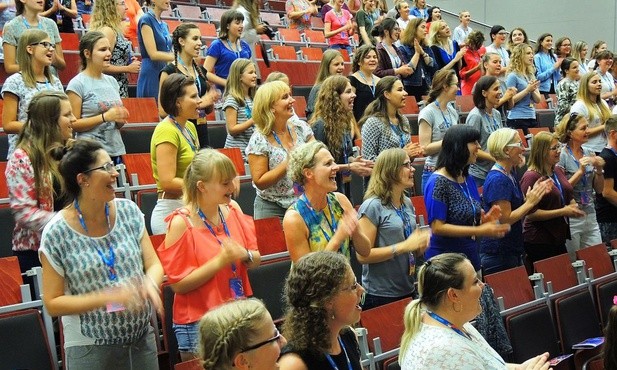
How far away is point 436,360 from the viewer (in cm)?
258

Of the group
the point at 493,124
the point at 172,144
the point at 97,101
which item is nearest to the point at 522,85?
the point at 493,124

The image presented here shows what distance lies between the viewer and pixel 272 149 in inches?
155

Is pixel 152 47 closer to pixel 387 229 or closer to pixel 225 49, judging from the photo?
pixel 225 49

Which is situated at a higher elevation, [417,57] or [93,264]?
[417,57]

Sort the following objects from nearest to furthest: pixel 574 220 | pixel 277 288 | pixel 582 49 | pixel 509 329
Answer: pixel 277 288
pixel 509 329
pixel 574 220
pixel 582 49

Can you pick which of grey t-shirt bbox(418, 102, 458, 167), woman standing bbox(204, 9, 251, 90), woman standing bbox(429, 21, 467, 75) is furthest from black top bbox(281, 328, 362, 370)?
woman standing bbox(429, 21, 467, 75)

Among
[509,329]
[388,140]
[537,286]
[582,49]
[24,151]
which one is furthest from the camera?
[582,49]

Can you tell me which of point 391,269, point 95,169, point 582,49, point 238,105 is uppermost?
point 582,49

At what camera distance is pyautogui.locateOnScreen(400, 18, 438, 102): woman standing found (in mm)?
7207

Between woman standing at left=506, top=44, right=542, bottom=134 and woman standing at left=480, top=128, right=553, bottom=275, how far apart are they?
8.28ft

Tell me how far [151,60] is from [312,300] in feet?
10.9

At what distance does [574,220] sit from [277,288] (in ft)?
7.75

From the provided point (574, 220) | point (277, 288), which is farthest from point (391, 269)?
point (574, 220)

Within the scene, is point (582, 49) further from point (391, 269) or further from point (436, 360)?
point (436, 360)
